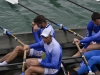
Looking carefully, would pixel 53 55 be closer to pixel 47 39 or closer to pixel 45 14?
pixel 47 39

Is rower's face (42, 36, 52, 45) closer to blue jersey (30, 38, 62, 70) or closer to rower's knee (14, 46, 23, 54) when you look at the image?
blue jersey (30, 38, 62, 70)

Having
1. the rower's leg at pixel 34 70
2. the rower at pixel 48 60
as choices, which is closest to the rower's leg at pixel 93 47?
the rower at pixel 48 60

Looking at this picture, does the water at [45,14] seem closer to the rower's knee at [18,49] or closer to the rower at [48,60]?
the rower's knee at [18,49]

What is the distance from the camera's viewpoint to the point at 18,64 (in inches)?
245

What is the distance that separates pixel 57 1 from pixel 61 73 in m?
7.69

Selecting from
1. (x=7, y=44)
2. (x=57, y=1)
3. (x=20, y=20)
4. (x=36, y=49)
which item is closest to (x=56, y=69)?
(x=36, y=49)

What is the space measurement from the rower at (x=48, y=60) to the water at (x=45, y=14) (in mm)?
4857

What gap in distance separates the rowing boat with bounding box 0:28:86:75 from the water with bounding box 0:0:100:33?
2951 mm

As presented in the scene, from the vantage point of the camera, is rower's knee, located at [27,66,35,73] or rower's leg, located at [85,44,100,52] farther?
rower's leg, located at [85,44,100,52]

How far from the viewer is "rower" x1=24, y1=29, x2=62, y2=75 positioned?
17.0ft

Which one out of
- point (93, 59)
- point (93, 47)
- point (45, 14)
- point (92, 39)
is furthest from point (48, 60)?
point (45, 14)

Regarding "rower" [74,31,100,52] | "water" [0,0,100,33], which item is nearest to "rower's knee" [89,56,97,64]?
"rower" [74,31,100,52]

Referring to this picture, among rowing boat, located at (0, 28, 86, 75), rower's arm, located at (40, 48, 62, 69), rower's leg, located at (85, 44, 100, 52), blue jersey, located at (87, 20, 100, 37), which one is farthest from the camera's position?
blue jersey, located at (87, 20, 100, 37)

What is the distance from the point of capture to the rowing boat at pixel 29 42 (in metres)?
6.21
